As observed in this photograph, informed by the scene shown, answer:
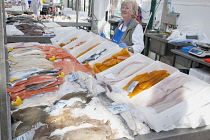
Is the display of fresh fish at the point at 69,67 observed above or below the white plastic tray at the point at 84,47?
below

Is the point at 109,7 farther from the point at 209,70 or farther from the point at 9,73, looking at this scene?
the point at 9,73

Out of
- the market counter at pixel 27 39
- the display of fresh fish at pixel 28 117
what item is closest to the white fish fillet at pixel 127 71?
the display of fresh fish at pixel 28 117

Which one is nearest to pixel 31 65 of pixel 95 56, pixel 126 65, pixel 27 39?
pixel 95 56

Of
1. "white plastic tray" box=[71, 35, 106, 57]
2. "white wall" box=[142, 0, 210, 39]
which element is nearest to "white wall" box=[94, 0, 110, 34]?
"white wall" box=[142, 0, 210, 39]

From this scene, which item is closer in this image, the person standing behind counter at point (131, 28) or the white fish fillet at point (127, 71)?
the white fish fillet at point (127, 71)

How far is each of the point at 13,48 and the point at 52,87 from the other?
1.95 m

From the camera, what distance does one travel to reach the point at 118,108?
5.33ft

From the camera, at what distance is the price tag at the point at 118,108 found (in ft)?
5.17

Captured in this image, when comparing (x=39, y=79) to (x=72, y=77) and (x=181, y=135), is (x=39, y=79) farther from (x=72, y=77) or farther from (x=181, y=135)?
(x=181, y=135)

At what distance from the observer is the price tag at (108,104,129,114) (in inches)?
62.1

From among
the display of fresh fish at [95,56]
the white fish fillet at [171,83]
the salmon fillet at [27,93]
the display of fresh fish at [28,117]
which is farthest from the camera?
the display of fresh fish at [95,56]

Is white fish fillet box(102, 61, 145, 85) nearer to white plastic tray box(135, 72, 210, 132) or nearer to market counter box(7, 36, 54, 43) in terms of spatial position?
white plastic tray box(135, 72, 210, 132)

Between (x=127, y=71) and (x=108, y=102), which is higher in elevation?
(x=127, y=71)

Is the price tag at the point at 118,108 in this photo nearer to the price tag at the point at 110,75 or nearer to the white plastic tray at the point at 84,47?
the price tag at the point at 110,75
